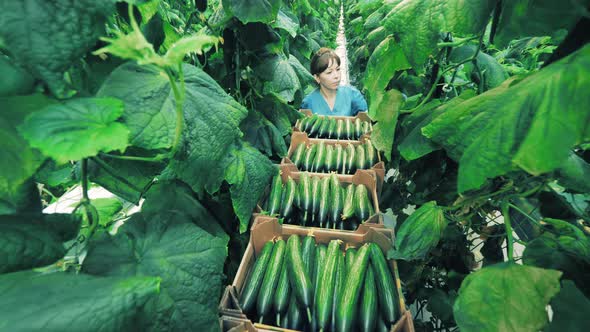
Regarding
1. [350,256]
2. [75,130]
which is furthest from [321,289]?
[75,130]

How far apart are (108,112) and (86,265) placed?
1.25 feet

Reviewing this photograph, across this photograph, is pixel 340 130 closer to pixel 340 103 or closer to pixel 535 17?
pixel 340 103

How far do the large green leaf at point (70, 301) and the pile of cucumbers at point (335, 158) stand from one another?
1891 mm

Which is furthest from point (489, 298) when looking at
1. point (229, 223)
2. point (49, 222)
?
point (229, 223)

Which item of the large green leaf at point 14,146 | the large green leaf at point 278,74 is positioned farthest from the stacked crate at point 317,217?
the large green leaf at point 14,146

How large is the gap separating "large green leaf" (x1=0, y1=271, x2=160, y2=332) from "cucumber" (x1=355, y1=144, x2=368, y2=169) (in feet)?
6.46

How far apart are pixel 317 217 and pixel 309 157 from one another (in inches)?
22.5

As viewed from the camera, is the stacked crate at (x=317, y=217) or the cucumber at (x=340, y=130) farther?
the cucumber at (x=340, y=130)

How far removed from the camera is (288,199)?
2074 mm

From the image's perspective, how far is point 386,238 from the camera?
1680 millimetres

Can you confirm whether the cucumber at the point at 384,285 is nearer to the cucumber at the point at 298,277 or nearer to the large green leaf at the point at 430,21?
the cucumber at the point at 298,277

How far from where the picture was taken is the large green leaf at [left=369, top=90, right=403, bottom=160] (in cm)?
150

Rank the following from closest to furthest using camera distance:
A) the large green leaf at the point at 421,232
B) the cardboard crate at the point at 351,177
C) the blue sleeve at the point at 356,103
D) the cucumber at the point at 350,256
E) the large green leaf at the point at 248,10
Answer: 1. the large green leaf at the point at 421,232
2. the large green leaf at the point at 248,10
3. the cucumber at the point at 350,256
4. the cardboard crate at the point at 351,177
5. the blue sleeve at the point at 356,103

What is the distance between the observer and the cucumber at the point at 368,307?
1423 millimetres
